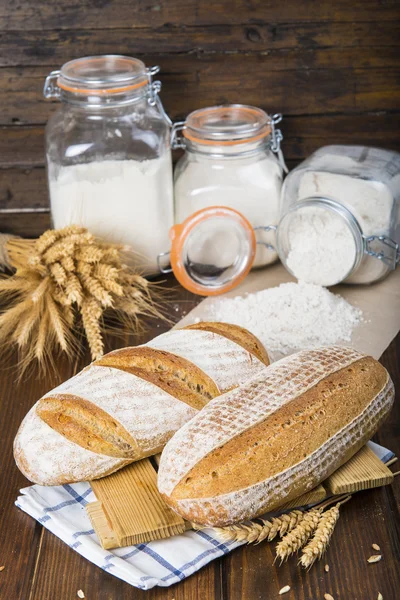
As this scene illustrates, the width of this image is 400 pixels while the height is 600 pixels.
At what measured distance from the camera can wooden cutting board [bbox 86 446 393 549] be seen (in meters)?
1.02

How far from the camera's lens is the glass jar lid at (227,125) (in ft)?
5.44

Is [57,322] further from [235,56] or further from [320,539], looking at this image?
[235,56]

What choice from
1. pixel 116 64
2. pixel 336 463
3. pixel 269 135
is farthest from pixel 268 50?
pixel 336 463

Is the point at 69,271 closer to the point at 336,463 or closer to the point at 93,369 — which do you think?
the point at 93,369

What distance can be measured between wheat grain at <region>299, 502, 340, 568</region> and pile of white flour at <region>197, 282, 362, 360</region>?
1.56 ft

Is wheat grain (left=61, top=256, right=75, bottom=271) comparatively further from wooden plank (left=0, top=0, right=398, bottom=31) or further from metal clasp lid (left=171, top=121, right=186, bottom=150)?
wooden plank (left=0, top=0, right=398, bottom=31)

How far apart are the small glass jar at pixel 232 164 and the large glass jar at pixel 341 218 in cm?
6

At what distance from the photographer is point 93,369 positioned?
3.96ft

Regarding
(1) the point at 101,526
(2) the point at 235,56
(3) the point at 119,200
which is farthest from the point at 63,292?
(2) the point at 235,56

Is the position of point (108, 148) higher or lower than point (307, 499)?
higher

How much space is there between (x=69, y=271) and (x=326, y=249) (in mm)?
571

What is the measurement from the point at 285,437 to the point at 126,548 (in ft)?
0.88

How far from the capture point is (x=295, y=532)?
101 cm

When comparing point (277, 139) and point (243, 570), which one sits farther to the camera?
point (277, 139)
